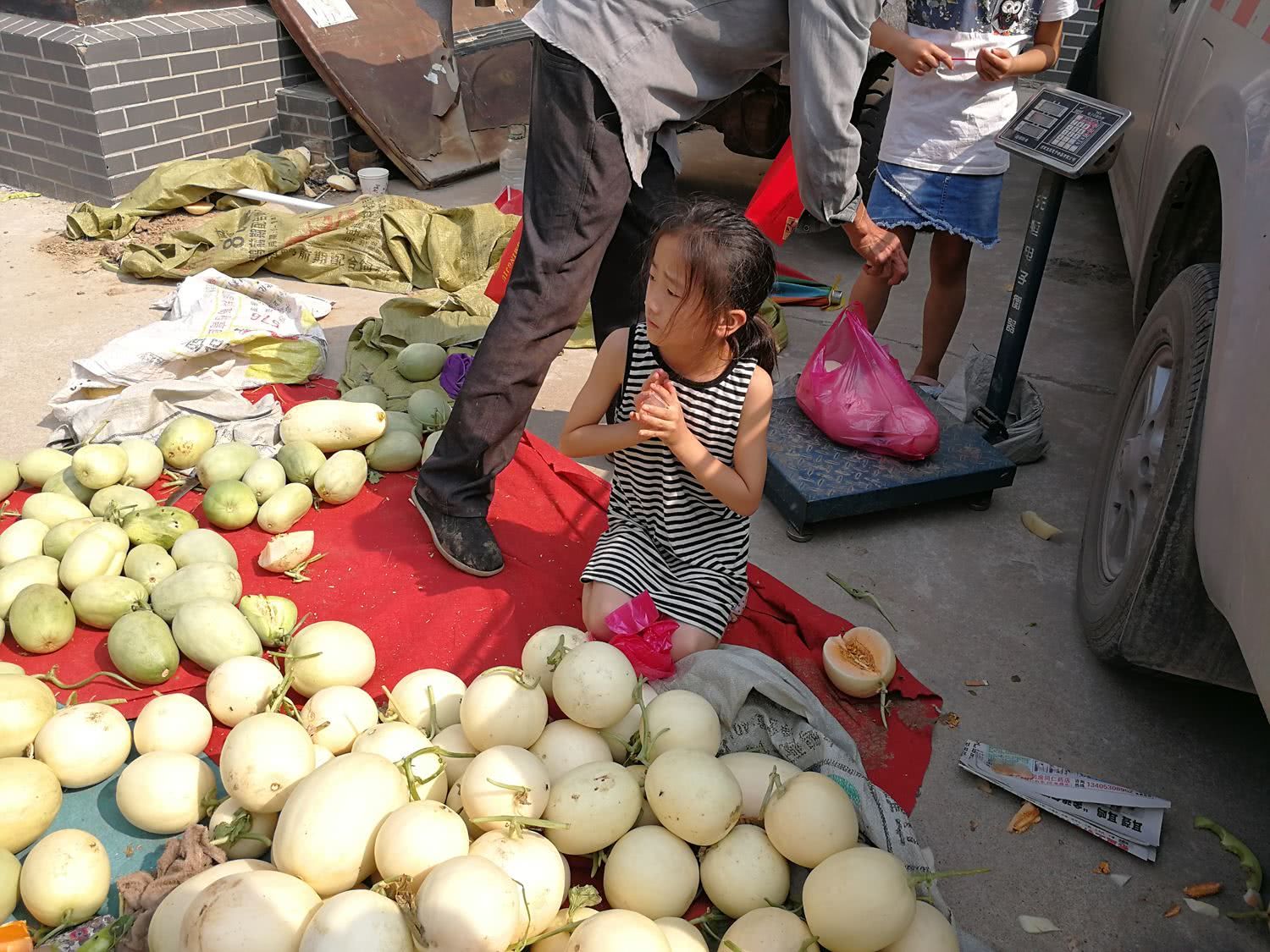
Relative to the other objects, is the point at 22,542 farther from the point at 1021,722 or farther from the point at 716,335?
the point at 1021,722

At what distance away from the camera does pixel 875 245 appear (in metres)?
2.79

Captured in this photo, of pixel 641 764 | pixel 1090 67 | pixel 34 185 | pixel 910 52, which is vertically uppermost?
pixel 910 52

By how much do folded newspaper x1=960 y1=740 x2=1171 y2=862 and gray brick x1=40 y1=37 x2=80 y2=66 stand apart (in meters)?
5.80

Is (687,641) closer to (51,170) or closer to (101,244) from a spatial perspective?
(101,244)

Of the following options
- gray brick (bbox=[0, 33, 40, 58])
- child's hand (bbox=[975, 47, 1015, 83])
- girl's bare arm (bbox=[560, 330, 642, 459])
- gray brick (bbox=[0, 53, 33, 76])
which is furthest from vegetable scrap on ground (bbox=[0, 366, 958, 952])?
gray brick (bbox=[0, 53, 33, 76])

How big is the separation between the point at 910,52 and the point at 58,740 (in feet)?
10.7

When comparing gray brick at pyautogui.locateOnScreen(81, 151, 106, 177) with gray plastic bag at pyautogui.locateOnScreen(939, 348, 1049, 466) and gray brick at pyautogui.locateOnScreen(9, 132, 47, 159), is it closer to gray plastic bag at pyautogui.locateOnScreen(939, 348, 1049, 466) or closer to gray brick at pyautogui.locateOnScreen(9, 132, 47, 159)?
gray brick at pyautogui.locateOnScreen(9, 132, 47, 159)

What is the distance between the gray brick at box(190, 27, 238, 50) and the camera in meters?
6.04

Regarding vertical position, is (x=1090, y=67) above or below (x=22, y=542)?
above

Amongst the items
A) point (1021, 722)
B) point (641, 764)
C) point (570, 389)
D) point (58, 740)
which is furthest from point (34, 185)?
point (1021, 722)

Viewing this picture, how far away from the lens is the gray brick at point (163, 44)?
5.78 m

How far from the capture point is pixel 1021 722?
2564 millimetres

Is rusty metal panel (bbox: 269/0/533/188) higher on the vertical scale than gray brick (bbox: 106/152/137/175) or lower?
higher

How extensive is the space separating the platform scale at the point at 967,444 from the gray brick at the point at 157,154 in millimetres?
4483
